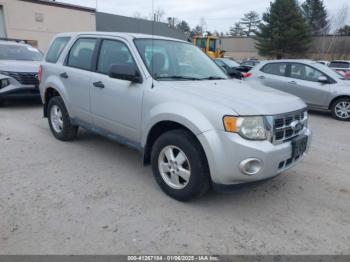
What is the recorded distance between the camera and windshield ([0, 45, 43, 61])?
8927mm

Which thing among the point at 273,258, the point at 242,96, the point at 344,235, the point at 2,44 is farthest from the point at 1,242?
the point at 2,44

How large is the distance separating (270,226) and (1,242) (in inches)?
98.8

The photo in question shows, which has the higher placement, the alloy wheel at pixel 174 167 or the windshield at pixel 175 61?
the windshield at pixel 175 61

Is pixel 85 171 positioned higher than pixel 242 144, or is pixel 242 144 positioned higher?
pixel 242 144

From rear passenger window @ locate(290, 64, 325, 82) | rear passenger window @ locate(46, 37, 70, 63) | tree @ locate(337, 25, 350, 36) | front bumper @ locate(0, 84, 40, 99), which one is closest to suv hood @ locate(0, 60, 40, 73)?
front bumper @ locate(0, 84, 40, 99)

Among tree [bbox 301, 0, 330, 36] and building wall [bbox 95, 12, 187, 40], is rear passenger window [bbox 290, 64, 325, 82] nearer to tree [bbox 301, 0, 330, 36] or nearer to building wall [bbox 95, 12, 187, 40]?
building wall [bbox 95, 12, 187, 40]

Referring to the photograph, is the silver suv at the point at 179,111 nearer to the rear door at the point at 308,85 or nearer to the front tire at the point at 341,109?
the rear door at the point at 308,85

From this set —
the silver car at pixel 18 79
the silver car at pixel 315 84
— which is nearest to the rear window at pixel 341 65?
the silver car at pixel 315 84

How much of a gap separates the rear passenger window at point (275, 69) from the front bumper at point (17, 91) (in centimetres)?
662

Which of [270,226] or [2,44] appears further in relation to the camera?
[2,44]

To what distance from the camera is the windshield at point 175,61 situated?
3932 mm

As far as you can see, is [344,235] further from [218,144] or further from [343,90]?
[343,90]

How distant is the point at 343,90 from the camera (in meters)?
8.29

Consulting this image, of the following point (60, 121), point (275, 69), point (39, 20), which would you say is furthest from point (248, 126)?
point (39, 20)
